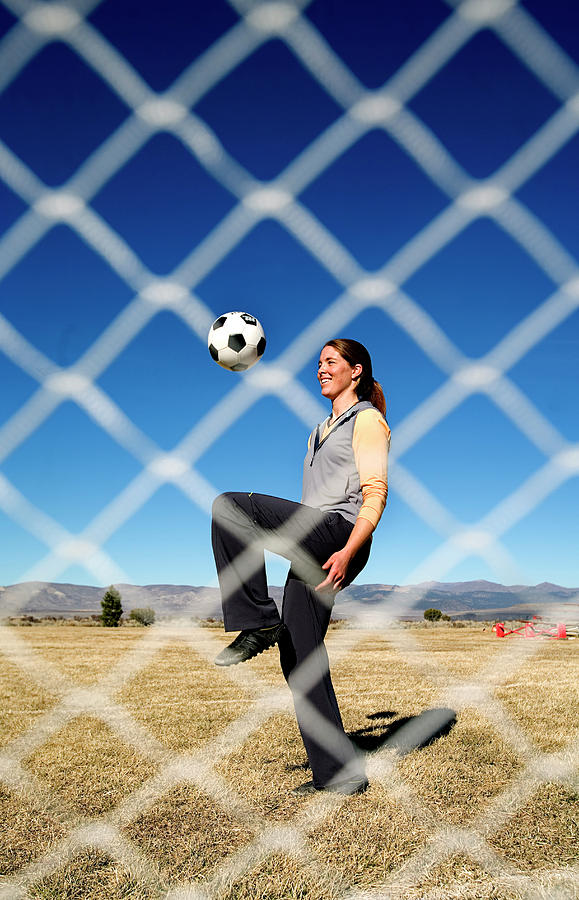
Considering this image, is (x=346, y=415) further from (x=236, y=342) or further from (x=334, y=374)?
(x=236, y=342)

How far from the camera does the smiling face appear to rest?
3.00m

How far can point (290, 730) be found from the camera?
3924mm

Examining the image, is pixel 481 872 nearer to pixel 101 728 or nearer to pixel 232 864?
pixel 232 864

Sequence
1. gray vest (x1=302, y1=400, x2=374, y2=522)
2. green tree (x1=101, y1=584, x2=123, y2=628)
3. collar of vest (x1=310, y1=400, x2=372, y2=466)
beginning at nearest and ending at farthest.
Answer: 1. gray vest (x1=302, y1=400, x2=374, y2=522)
2. collar of vest (x1=310, y1=400, x2=372, y2=466)
3. green tree (x1=101, y1=584, x2=123, y2=628)

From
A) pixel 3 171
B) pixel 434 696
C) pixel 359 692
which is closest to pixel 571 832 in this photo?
pixel 3 171

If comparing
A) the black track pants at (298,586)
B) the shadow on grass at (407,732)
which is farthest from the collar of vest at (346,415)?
the shadow on grass at (407,732)

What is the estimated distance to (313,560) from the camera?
2.63m

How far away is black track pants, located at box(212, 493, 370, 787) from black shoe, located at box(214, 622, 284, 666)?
38 mm

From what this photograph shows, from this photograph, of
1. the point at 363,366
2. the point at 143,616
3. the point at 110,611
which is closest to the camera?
the point at 363,366

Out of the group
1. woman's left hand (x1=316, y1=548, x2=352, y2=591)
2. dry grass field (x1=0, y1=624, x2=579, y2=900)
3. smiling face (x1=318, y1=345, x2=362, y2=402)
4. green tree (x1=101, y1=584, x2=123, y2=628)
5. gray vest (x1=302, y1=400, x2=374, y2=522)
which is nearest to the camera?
dry grass field (x1=0, y1=624, x2=579, y2=900)

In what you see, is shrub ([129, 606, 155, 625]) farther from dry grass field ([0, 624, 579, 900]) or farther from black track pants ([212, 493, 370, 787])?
black track pants ([212, 493, 370, 787])

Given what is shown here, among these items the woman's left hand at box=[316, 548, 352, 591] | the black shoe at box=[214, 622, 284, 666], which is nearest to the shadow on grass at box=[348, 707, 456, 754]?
the black shoe at box=[214, 622, 284, 666]

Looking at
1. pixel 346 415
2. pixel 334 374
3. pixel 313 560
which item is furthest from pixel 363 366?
pixel 313 560

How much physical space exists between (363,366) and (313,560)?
0.95 meters
